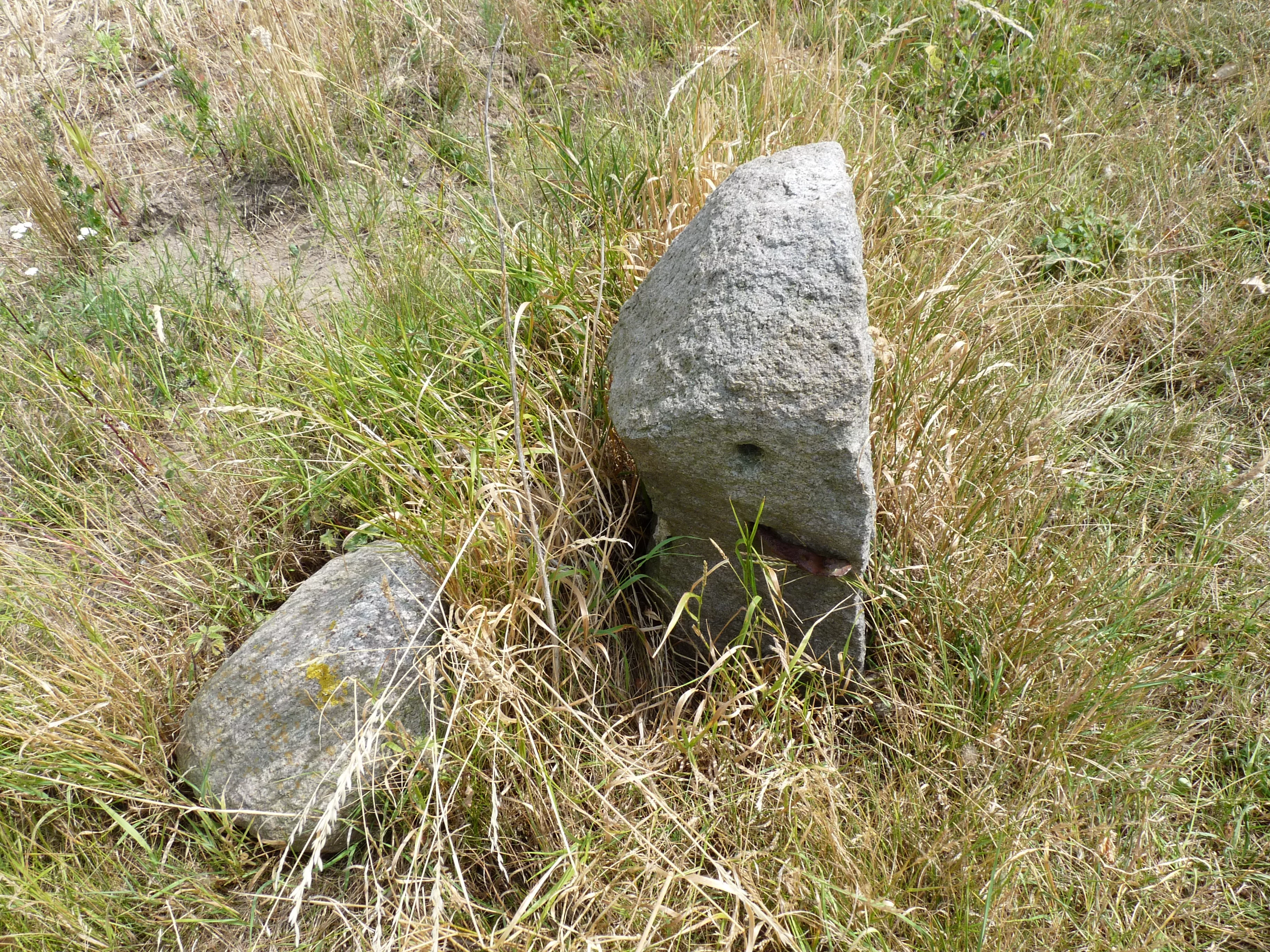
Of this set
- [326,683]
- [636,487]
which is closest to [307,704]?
[326,683]

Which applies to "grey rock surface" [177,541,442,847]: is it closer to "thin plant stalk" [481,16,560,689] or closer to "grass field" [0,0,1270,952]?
"grass field" [0,0,1270,952]

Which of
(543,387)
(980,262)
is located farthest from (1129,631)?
(543,387)

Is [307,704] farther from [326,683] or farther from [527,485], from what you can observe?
[527,485]

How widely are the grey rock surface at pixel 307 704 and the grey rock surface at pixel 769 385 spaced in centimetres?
76

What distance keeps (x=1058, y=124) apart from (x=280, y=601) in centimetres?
363

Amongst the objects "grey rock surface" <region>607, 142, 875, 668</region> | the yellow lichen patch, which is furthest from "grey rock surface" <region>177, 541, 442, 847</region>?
"grey rock surface" <region>607, 142, 875, 668</region>

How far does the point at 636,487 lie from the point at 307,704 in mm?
1043

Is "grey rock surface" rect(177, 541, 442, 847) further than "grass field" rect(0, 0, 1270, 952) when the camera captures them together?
Yes

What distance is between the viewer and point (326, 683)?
6.67 ft

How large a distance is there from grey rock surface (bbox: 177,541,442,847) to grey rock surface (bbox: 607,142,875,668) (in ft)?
2.48

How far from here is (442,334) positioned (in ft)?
8.83

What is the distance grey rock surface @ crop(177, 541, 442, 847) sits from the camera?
2004 mm

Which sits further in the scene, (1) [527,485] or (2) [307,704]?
(2) [307,704]

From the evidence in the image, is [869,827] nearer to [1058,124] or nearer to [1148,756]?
[1148,756]
